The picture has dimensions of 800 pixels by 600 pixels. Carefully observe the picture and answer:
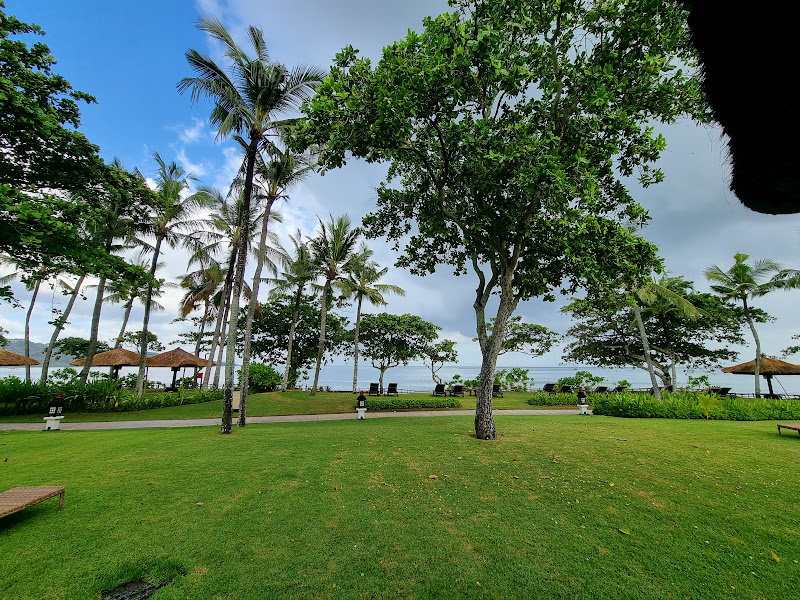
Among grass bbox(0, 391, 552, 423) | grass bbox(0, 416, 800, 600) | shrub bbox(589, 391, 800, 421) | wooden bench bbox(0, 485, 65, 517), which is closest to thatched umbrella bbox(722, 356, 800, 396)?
shrub bbox(589, 391, 800, 421)

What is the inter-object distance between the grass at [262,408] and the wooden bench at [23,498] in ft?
40.6

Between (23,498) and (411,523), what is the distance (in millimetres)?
4723

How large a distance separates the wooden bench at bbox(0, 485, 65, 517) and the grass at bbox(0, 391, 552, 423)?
12.4 meters

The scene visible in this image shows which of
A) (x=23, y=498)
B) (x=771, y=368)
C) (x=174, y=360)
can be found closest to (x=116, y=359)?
(x=174, y=360)

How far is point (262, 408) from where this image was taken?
18.3 meters

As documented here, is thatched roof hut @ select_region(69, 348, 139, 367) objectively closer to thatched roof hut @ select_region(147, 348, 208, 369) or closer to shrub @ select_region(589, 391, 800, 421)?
thatched roof hut @ select_region(147, 348, 208, 369)

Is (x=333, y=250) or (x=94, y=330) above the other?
(x=333, y=250)

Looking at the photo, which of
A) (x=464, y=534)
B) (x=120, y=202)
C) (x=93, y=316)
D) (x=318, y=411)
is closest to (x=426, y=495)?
(x=464, y=534)

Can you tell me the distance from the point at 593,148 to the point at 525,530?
808 cm

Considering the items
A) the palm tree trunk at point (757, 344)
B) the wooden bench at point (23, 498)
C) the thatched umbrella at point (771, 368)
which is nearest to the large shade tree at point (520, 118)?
the wooden bench at point (23, 498)

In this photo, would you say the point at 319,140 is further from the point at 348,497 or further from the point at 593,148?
the point at 348,497

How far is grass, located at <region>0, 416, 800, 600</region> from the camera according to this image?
3287mm

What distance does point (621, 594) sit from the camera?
3156mm

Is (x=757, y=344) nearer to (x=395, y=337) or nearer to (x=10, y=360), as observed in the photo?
(x=395, y=337)
